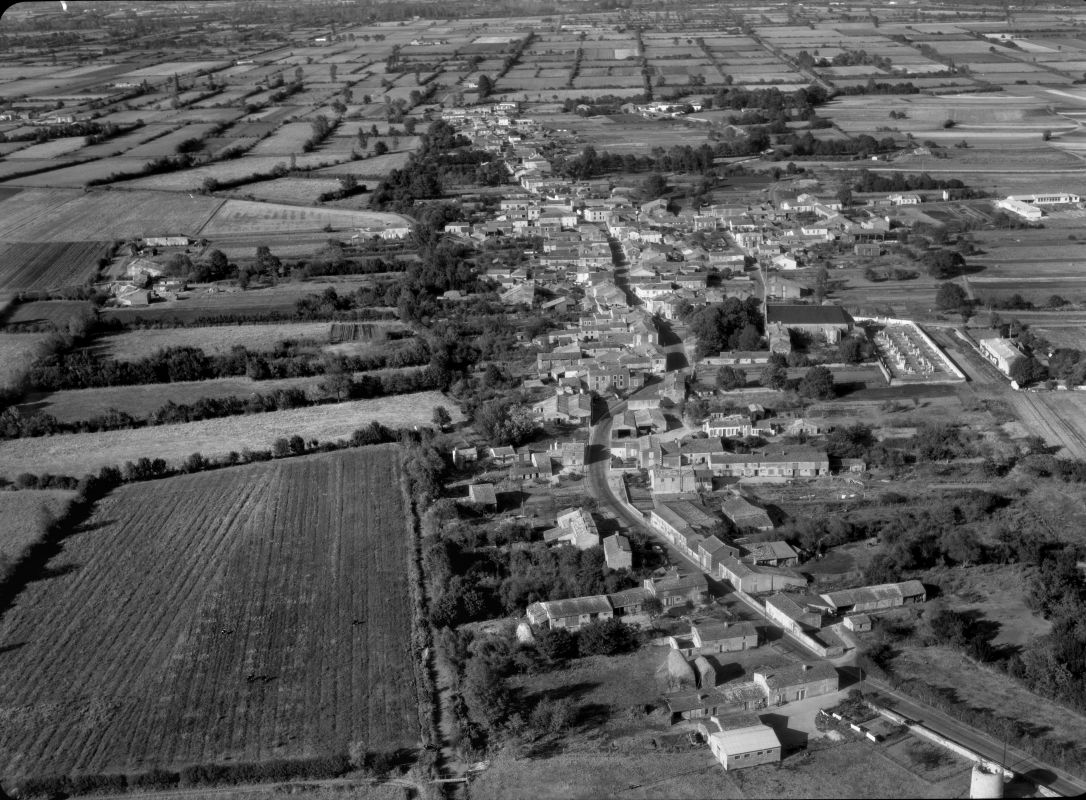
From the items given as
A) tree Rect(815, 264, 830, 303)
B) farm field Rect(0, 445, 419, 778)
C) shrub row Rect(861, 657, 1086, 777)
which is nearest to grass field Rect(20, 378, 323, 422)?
farm field Rect(0, 445, 419, 778)

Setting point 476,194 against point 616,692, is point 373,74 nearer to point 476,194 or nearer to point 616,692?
point 476,194

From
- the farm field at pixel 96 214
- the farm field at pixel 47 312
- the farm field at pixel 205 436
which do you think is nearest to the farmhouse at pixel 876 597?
the farm field at pixel 205 436

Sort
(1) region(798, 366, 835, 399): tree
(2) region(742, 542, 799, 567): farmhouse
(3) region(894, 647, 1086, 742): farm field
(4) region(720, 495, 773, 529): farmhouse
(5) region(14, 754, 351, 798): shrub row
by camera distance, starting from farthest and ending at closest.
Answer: (1) region(798, 366, 835, 399): tree → (4) region(720, 495, 773, 529): farmhouse → (2) region(742, 542, 799, 567): farmhouse → (3) region(894, 647, 1086, 742): farm field → (5) region(14, 754, 351, 798): shrub row

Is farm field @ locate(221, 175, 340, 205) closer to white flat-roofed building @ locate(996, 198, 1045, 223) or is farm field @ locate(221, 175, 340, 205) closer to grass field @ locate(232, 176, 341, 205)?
grass field @ locate(232, 176, 341, 205)

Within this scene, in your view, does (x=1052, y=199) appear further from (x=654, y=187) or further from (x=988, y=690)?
(x=988, y=690)

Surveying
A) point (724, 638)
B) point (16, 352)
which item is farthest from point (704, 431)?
A: point (16, 352)

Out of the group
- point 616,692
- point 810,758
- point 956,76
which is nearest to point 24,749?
point 616,692
